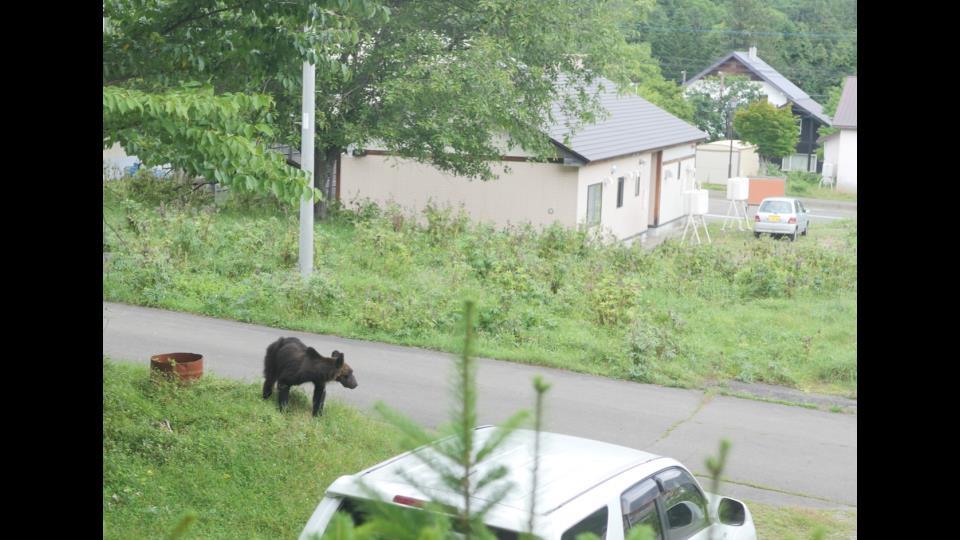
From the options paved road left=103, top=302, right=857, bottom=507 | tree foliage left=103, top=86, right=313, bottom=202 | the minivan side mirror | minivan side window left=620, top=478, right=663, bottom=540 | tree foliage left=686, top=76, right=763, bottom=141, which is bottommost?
paved road left=103, top=302, right=857, bottom=507

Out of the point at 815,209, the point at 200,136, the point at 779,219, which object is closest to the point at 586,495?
the point at 200,136

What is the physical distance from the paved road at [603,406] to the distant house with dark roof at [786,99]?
45325 mm

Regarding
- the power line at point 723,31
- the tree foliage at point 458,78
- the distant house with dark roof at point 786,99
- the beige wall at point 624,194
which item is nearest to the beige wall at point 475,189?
the beige wall at point 624,194

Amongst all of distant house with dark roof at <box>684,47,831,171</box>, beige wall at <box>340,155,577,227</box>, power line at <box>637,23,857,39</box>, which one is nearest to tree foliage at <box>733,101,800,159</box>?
distant house with dark roof at <box>684,47,831,171</box>

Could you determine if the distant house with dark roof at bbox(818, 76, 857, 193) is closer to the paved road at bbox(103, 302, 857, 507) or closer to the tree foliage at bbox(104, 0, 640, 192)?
the tree foliage at bbox(104, 0, 640, 192)

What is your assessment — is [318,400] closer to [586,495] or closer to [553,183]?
[586,495]

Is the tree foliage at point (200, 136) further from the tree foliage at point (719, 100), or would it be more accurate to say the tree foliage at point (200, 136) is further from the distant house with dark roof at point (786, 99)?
the distant house with dark roof at point (786, 99)

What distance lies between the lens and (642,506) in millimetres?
5566

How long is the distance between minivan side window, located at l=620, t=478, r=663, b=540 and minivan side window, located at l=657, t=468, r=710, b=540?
0.29 feet

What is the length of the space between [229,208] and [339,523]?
21895 millimetres

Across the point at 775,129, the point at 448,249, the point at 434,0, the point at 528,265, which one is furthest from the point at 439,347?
the point at 775,129

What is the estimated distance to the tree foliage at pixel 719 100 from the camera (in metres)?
53.0

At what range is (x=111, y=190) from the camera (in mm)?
22094

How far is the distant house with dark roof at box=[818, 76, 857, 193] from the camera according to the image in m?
48.4
